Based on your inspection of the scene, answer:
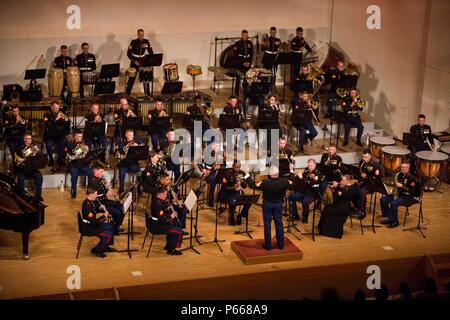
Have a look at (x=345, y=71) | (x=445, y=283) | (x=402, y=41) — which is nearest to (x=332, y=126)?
(x=345, y=71)

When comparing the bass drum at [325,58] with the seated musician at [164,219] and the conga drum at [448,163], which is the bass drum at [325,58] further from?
the seated musician at [164,219]

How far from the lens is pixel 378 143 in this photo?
58.4 feet

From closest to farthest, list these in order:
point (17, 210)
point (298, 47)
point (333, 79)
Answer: point (17, 210) < point (333, 79) < point (298, 47)

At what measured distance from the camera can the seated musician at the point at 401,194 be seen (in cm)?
1584

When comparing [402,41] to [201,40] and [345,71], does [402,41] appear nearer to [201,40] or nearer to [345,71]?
[345,71]

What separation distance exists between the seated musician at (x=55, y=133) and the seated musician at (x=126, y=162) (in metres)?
1.05

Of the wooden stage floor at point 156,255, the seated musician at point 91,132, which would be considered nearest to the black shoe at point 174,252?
the wooden stage floor at point 156,255

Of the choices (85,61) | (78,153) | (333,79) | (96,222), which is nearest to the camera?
(96,222)

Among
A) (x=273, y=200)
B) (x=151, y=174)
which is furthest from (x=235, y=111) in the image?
(x=273, y=200)

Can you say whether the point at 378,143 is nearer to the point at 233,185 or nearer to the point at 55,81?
the point at 233,185

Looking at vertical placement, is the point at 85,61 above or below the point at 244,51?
below

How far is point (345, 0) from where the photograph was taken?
67.6ft

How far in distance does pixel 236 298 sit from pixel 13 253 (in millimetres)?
3334

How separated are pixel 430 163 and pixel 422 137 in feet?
3.31
